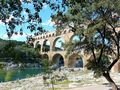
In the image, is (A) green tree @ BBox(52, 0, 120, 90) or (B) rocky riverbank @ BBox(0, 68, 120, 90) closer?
(A) green tree @ BBox(52, 0, 120, 90)

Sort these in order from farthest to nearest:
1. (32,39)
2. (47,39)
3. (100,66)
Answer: (47,39) < (100,66) < (32,39)

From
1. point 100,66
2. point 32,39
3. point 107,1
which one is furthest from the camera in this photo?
point 100,66

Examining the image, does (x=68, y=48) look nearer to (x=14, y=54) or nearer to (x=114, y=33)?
(x=114, y=33)

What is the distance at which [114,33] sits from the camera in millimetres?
22188

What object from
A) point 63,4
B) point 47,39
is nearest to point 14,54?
point 63,4

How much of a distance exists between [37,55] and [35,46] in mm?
181

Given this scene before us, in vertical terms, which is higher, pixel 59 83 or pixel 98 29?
pixel 98 29

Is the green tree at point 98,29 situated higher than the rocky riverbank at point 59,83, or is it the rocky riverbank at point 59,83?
the green tree at point 98,29

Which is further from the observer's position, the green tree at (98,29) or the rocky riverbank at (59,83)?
the rocky riverbank at (59,83)

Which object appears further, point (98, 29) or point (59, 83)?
point (59, 83)

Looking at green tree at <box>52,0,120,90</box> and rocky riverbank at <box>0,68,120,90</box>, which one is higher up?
green tree at <box>52,0,120,90</box>

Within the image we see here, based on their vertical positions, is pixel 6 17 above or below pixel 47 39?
below

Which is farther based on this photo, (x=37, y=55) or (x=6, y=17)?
(x=37, y=55)

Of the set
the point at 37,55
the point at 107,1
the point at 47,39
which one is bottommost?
the point at 37,55
